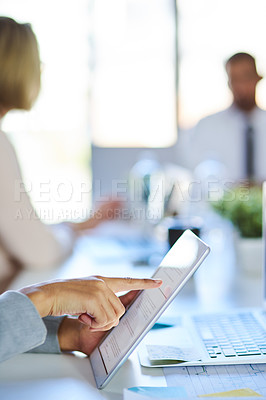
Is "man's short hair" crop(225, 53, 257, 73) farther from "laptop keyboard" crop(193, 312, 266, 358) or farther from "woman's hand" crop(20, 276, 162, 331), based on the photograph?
"woman's hand" crop(20, 276, 162, 331)

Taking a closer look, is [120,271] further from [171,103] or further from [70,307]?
[171,103]

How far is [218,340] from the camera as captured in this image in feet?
2.46

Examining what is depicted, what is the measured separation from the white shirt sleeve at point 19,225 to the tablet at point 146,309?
64 cm

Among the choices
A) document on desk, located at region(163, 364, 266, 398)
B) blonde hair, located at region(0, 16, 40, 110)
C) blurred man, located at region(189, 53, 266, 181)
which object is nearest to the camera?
document on desk, located at region(163, 364, 266, 398)

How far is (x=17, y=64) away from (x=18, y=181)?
361 mm

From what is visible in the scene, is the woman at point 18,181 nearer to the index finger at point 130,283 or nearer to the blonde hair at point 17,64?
the blonde hair at point 17,64

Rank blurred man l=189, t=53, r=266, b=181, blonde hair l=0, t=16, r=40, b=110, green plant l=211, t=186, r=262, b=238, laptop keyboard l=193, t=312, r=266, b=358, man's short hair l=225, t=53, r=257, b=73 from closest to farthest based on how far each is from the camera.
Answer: laptop keyboard l=193, t=312, r=266, b=358, green plant l=211, t=186, r=262, b=238, blonde hair l=0, t=16, r=40, b=110, man's short hair l=225, t=53, r=257, b=73, blurred man l=189, t=53, r=266, b=181

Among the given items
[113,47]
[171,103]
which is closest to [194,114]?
[171,103]

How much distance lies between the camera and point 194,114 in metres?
3.80

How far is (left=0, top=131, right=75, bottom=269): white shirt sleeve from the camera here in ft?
4.18

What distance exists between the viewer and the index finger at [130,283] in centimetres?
66

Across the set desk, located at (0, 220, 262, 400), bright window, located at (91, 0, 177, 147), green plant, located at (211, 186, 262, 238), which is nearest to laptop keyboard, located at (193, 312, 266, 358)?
desk, located at (0, 220, 262, 400)

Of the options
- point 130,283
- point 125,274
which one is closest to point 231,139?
point 125,274

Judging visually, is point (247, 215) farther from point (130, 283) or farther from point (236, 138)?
point (236, 138)
